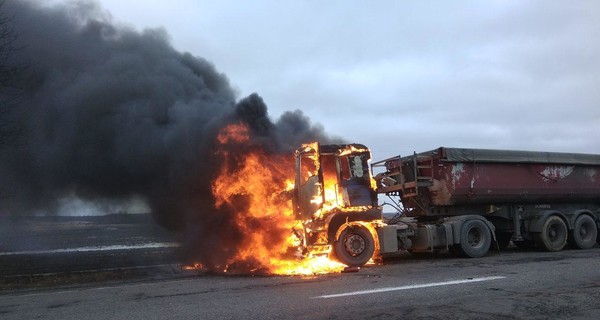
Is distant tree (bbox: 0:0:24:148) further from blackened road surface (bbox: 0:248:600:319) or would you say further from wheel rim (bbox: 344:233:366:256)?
wheel rim (bbox: 344:233:366:256)

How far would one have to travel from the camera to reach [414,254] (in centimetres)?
1590

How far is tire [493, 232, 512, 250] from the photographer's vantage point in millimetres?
16188

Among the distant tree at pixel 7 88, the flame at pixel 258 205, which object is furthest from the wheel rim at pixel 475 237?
the distant tree at pixel 7 88

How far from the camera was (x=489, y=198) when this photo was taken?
14.7 metres

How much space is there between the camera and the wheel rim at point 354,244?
12195 millimetres

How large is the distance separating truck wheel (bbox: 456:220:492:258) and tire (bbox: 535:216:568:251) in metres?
2.25

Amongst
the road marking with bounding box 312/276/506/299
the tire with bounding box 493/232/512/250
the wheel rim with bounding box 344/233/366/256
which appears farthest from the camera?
the tire with bounding box 493/232/512/250

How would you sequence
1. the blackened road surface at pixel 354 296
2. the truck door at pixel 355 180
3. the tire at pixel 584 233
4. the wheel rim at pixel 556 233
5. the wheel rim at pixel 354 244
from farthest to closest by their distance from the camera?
the tire at pixel 584 233
the wheel rim at pixel 556 233
the truck door at pixel 355 180
the wheel rim at pixel 354 244
the blackened road surface at pixel 354 296

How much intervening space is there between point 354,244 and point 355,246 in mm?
54

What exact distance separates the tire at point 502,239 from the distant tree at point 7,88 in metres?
14.6

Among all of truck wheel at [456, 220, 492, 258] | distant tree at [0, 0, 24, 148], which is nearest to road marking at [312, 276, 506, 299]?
truck wheel at [456, 220, 492, 258]

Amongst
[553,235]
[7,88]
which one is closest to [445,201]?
[553,235]

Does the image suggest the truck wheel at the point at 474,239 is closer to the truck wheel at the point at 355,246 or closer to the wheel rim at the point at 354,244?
the truck wheel at the point at 355,246

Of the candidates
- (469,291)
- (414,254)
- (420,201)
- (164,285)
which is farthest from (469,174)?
(164,285)
